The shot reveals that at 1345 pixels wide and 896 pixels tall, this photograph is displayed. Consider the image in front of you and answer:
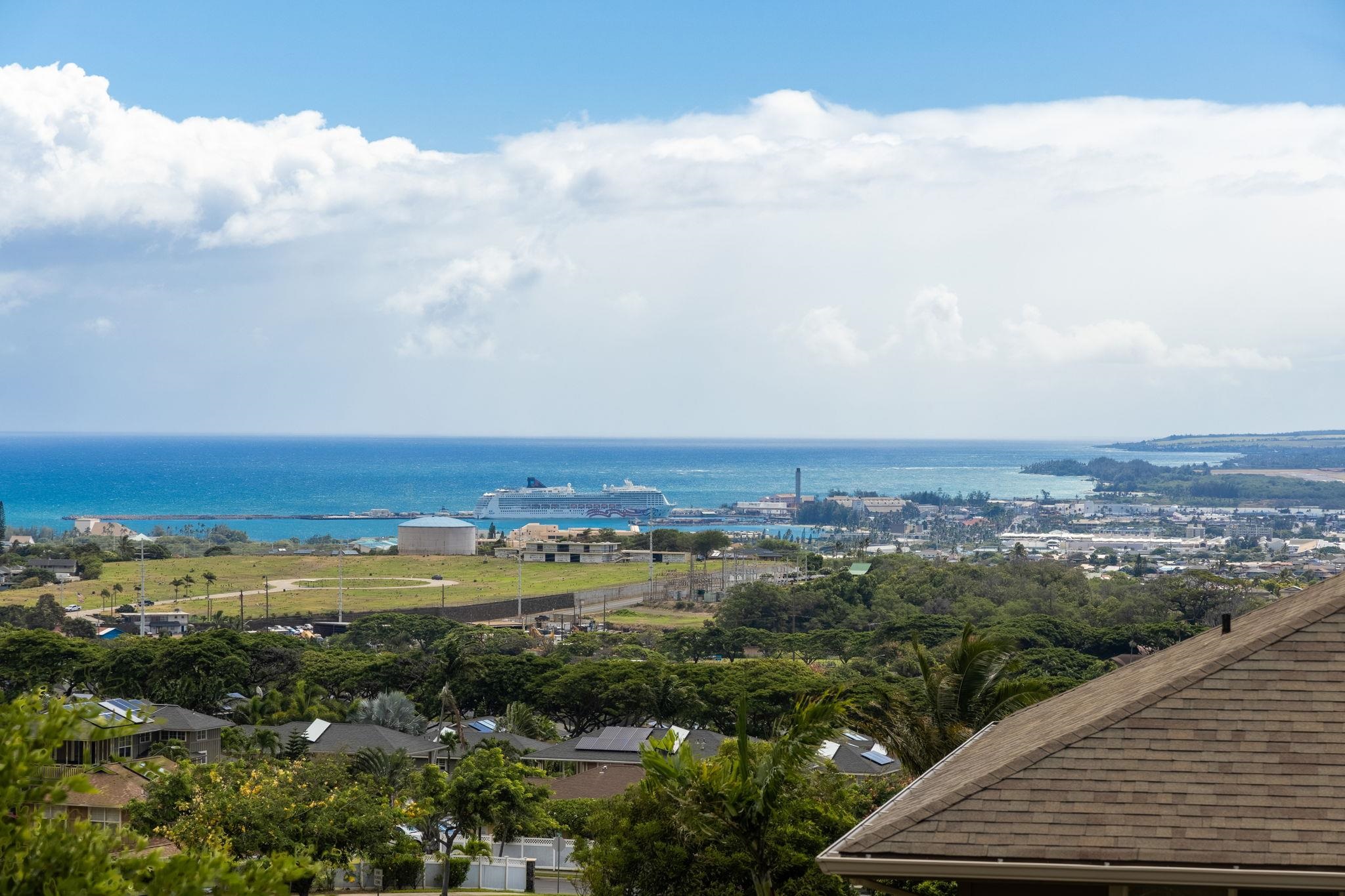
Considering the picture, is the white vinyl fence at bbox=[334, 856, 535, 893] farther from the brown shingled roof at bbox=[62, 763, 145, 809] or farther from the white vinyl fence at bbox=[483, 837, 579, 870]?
the brown shingled roof at bbox=[62, 763, 145, 809]

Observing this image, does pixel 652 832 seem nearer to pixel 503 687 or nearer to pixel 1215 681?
pixel 1215 681

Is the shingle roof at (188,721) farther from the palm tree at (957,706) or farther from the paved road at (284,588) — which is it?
the paved road at (284,588)

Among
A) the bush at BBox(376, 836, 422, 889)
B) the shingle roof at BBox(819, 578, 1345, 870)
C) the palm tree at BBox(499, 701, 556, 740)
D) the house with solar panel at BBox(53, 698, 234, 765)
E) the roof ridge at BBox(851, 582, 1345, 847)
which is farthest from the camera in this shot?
the palm tree at BBox(499, 701, 556, 740)

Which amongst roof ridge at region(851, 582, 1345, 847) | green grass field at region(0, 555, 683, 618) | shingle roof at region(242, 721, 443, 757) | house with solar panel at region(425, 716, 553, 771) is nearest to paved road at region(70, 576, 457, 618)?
green grass field at region(0, 555, 683, 618)

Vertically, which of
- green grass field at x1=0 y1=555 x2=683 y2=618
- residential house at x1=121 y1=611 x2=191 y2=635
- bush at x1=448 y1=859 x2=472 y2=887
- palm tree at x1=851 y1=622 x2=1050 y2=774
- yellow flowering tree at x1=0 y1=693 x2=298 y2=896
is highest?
yellow flowering tree at x1=0 y1=693 x2=298 y2=896

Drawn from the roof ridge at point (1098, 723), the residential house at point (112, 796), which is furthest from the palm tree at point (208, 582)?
the roof ridge at point (1098, 723)

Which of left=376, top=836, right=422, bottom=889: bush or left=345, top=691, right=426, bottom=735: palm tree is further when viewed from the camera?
left=345, top=691, right=426, bottom=735: palm tree
